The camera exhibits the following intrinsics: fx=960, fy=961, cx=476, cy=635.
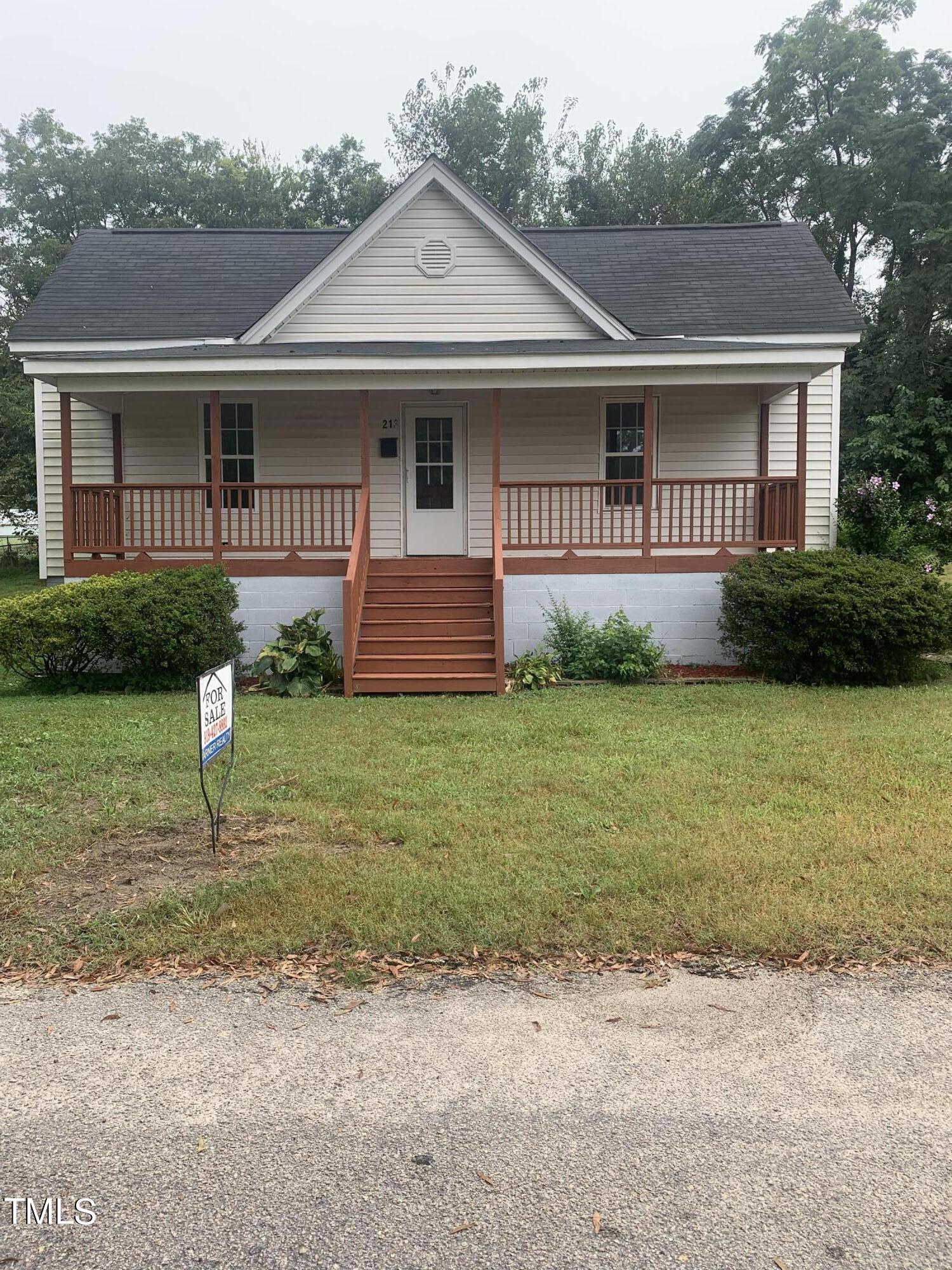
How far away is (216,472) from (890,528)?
9400 mm

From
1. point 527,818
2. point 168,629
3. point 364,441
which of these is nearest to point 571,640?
point 364,441

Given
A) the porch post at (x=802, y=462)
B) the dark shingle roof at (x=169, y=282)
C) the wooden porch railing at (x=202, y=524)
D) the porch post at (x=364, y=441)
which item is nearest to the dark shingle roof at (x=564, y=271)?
the dark shingle roof at (x=169, y=282)

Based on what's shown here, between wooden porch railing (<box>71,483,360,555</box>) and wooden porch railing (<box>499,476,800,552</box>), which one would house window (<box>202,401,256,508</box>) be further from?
wooden porch railing (<box>499,476,800,552</box>)

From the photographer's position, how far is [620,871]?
4945mm

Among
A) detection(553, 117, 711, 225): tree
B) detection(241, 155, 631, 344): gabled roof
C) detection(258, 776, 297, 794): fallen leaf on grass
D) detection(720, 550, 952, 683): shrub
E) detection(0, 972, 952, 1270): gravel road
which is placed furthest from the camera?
detection(553, 117, 711, 225): tree

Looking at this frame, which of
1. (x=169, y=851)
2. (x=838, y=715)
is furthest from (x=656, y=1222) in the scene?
(x=838, y=715)

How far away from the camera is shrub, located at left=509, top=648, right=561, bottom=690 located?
418 inches


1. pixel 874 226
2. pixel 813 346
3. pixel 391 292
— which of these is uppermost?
pixel 874 226

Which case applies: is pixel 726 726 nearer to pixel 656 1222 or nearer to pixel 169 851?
pixel 169 851

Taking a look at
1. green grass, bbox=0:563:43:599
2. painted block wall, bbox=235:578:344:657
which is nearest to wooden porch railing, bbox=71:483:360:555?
painted block wall, bbox=235:578:344:657

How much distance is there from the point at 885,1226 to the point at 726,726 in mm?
6015

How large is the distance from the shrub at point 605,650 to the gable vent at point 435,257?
551cm

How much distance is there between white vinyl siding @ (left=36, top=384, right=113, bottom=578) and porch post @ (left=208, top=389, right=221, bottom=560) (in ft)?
10.5

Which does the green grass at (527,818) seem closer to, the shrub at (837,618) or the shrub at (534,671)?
the shrub at (837,618)
